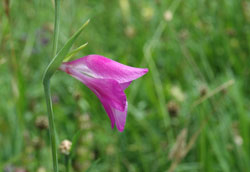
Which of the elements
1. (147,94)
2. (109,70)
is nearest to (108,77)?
(109,70)

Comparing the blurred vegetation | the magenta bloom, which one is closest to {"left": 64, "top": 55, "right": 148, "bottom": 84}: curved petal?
the magenta bloom

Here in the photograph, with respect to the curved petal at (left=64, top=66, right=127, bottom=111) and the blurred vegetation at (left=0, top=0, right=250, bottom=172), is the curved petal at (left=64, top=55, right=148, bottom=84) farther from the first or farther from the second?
the blurred vegetation at (left=0, top=0, right=250, bottom=172)

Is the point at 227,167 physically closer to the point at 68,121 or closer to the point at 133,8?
the point at 68,121

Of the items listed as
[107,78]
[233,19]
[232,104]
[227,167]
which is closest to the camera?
[107,78]

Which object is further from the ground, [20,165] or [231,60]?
[231,60]

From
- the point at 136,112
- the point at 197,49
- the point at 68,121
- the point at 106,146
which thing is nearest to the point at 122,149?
the point at 106,146

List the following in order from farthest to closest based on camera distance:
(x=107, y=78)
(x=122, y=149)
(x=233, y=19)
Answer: (x=233, y=19) → (x=122, y=149) → (x=107, y=78)

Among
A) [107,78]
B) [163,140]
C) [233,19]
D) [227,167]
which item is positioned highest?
[233,19]
